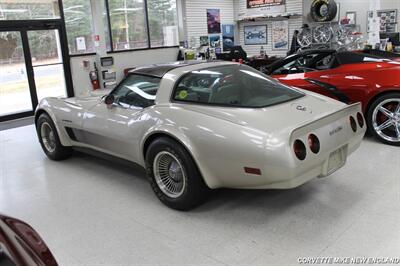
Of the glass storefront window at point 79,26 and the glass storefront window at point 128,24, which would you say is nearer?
the glass storefront window at point 79,26

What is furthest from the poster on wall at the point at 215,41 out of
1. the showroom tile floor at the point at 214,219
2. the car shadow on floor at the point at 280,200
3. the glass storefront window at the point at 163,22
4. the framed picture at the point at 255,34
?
the car shadow on floor at the point at 280,200

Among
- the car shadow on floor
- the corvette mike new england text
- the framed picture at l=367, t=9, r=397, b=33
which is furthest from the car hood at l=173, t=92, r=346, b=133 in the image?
the framed picture at l=367, t=9, r=397, b=33

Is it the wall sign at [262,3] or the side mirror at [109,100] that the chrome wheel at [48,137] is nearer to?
the side mirror at [109,100]

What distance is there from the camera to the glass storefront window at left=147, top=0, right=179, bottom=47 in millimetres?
11297

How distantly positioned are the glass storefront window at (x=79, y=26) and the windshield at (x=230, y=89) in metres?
6.91

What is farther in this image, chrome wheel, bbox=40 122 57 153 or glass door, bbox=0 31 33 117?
glass door, bbox=0 31 33 117

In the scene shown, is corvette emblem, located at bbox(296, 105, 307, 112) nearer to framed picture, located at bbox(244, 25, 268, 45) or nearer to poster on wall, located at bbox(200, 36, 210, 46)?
poster on wall, located at bbox(200, 36, 210, 46)

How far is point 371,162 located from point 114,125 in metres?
2.77

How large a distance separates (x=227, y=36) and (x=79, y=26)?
17.5 feet

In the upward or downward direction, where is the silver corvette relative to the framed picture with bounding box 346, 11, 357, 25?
downward

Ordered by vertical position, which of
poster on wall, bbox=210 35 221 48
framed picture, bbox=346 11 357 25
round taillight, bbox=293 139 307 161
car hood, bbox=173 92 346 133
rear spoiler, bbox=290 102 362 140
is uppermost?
framed picture, bbox=346 11 357 25

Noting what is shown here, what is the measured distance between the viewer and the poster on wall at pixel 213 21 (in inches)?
495

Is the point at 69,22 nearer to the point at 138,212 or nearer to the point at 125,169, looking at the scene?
the point at 125,169

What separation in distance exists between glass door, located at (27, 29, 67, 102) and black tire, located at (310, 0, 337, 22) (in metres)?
6.79
